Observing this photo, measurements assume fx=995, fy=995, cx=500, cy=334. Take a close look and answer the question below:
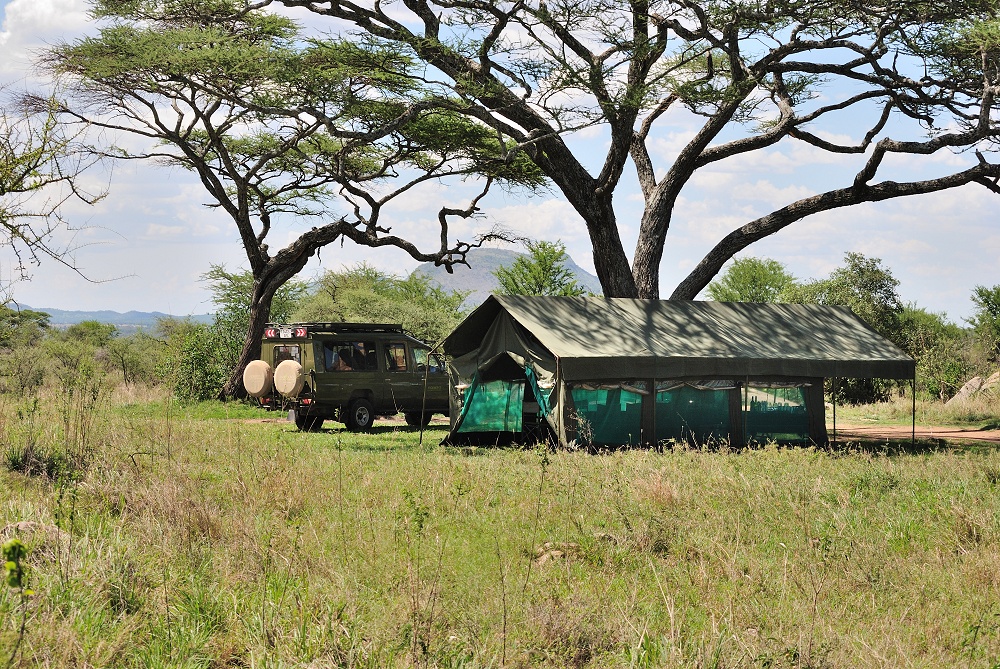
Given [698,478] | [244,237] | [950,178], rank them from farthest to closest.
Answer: [244,237] → [950,178] → [698,478]

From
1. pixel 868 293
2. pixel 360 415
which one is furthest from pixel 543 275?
pixel 360 415

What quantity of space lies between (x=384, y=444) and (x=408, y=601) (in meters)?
10.1

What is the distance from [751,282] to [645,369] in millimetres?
59530

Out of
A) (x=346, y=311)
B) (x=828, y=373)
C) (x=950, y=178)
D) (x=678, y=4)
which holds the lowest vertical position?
(x=828, y=373)

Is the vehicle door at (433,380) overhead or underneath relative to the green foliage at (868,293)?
underneath

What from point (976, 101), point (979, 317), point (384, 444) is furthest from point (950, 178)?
point (979, 317)

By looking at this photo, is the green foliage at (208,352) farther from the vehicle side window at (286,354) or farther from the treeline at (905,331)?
the treeline at (905,331)

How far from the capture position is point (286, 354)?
19266 mm

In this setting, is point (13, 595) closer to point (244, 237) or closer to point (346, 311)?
point (244, 237)

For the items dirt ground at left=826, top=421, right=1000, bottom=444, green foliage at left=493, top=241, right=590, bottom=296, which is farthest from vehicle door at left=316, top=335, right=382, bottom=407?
green foliage at left=493, top=241, right=590, bottom=296

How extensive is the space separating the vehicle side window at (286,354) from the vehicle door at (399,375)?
1698 millimetres

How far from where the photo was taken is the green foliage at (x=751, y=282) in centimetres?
7206

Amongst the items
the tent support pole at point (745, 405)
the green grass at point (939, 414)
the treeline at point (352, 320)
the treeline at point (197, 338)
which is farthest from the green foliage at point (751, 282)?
the tent support pole at point (745, 405)

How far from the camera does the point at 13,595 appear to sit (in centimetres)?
557
